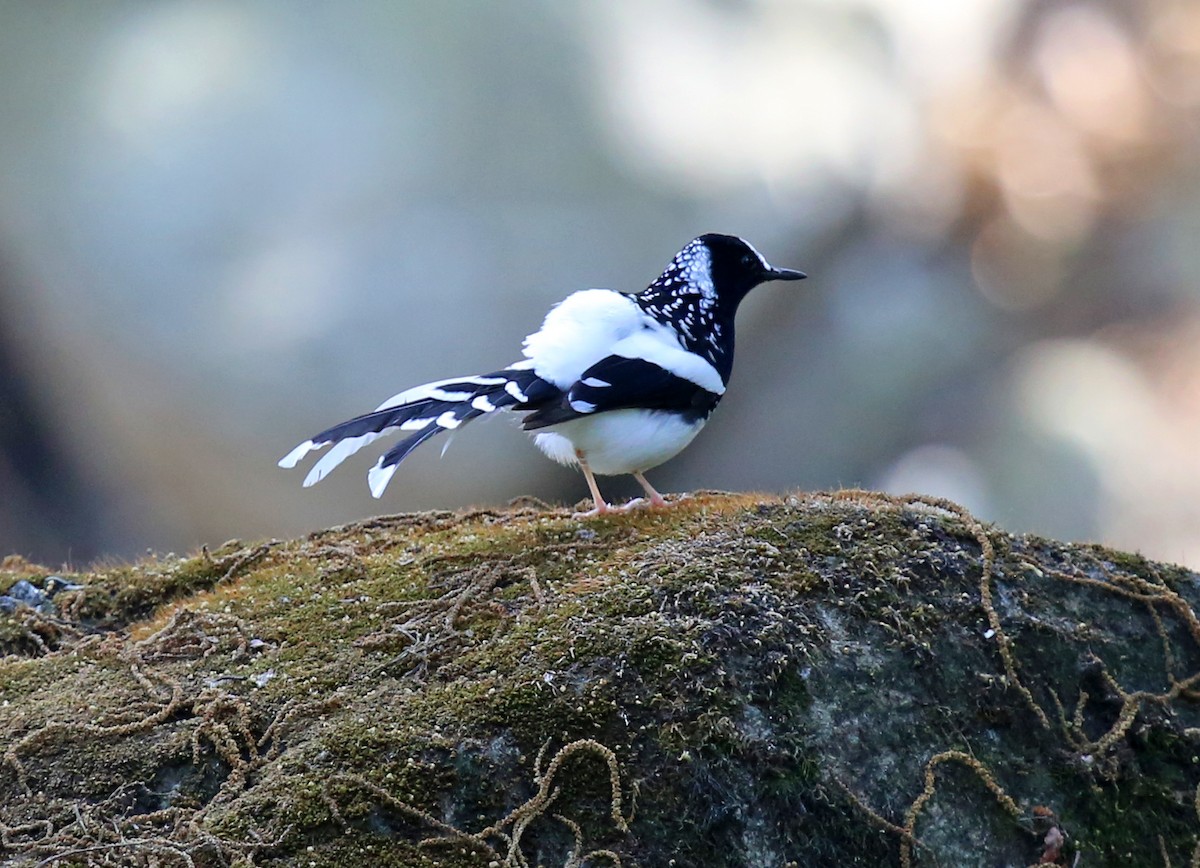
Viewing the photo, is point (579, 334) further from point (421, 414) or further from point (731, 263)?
point (731, 263)

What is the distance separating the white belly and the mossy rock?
0.54m

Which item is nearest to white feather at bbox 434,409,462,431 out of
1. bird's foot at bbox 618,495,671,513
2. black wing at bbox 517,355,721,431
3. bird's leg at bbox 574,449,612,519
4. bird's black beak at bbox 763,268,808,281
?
black wing at bbox 517,355,721,431

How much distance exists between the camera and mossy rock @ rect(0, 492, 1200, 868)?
2.97 m

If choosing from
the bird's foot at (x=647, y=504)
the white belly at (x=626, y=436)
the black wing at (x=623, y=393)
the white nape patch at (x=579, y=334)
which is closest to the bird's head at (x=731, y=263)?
the white nape patch at (x=579, y=334)

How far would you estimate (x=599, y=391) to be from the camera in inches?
173

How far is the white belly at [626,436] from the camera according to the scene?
4566 mm

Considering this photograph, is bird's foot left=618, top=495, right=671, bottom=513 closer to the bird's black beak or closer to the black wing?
the black wing

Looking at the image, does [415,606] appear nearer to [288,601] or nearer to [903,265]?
[288,601]

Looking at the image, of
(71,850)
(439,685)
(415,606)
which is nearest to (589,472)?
(415,606)

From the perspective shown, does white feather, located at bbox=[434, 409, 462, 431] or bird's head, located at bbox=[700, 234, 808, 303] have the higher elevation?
bird's head, located at bbox=[700, 234, 808, 303]

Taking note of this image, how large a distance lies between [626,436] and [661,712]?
1623 millimetres

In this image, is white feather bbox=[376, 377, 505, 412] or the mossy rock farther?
white feather bbox=[376, 377, 505, 412]

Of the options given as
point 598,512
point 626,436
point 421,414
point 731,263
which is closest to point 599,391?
point 626,436

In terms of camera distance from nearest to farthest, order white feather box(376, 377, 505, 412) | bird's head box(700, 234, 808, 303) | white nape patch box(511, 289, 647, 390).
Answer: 1. white feather box(376, 377, 505, 412)
2. white nape patch box(511, 289, 647, 390)
3. bird's head box(700, 234, 808, 303)
